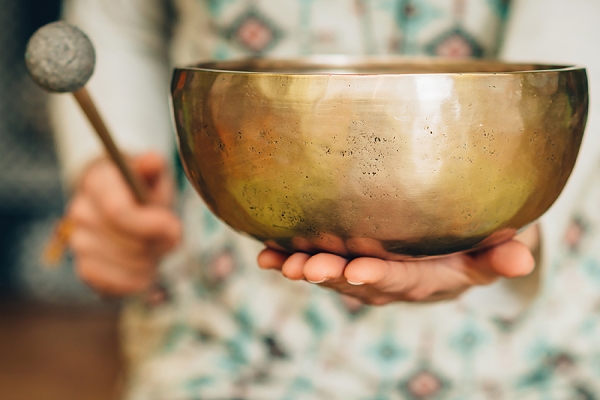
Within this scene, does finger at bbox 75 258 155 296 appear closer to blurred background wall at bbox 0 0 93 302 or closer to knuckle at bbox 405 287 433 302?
knuckle at bbox 405 287 433 302

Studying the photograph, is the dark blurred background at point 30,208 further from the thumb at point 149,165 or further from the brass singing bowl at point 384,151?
the brass singing bowl at point 384,151

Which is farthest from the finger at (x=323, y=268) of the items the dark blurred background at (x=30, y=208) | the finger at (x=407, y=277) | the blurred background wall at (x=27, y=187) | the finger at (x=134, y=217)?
the blurred background wall at (x=27, y=187)

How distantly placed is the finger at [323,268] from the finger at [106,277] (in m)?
0.39

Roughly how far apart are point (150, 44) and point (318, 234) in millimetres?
606

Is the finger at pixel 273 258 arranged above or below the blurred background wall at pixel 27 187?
above

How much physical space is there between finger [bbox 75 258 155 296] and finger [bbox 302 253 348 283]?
389mm

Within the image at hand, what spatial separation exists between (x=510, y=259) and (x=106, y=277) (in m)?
0.46

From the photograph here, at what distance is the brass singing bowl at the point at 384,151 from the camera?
0.24 metres

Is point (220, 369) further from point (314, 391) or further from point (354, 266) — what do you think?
point (354, 266)

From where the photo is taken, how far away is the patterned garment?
607mm

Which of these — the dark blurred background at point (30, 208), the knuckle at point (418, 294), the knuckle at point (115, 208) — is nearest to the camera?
the knuckle at point (418, 294)

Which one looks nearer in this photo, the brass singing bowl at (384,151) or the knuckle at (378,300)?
the brass singing bowl at (384,151)

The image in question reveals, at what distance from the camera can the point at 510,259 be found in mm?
326

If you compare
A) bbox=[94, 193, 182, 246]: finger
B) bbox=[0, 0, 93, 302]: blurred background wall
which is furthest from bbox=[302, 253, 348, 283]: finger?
bbox=[0, 0, 93, 302]: blurred background wall
